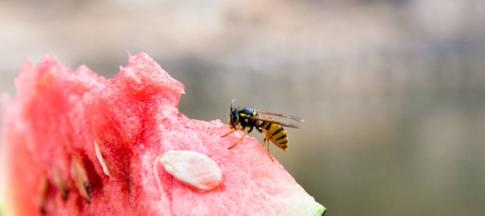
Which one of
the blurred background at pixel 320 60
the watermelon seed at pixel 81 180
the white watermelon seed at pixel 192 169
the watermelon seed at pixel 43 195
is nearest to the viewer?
the white watermelon seed at pixel 192 169

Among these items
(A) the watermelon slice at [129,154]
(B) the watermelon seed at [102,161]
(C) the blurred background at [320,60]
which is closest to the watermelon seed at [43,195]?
(A) the watermelon slice at [129,154]

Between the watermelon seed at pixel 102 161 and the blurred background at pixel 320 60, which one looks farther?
the blurred background at pixel 320 60

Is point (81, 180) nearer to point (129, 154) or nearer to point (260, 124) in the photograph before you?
point (129, 154)

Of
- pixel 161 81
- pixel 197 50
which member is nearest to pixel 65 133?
pixel 161 81

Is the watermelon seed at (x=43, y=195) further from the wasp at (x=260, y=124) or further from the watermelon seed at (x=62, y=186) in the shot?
the wasp at (x=260, y=124)

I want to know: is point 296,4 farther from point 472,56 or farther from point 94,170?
point 94,170
